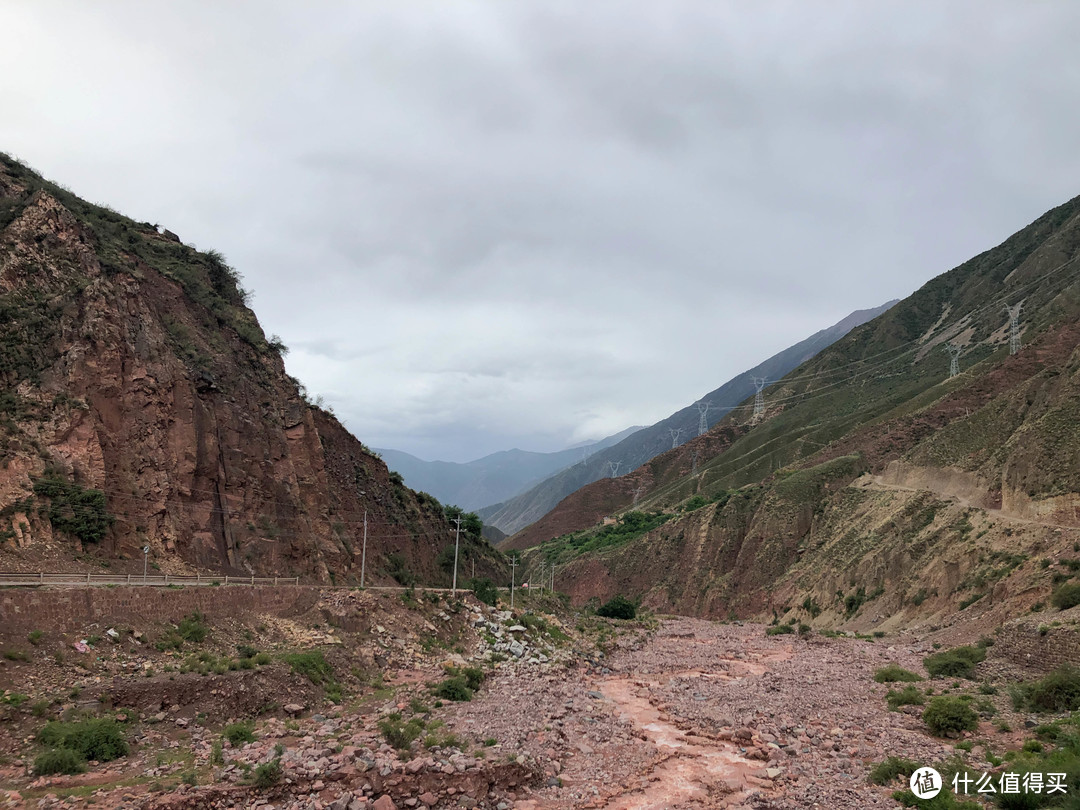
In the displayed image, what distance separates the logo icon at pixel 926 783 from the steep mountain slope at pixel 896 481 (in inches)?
842

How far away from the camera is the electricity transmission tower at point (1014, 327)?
249 ft

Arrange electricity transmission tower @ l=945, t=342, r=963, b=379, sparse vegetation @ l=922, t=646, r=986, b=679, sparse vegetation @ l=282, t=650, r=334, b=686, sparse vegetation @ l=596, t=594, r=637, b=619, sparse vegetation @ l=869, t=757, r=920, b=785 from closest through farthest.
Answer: sparse vegetation @ l=869, t=757, r=920, b=785 → sparse vegetation @ l=282, t=650, r=334, b=686 → sparse vegetation @ l=922, t=646, r=986, b=679 → sparse vegetation @ l=596, t=594, r=637, b=619 → electricity transmission tower @ l=945, t=342, r=963, b=379

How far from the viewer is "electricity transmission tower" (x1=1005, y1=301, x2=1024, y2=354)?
76000 mm

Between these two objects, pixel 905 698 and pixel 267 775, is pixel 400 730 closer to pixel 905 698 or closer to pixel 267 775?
pixel 267 775

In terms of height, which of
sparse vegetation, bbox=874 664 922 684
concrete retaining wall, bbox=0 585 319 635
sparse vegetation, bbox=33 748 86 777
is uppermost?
concrete retaining wall, bbox=0 585 319 635

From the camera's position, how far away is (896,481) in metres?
63.2

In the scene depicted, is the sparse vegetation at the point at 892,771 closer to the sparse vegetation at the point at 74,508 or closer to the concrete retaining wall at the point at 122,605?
the concrete retaining wall at the point at 122,605

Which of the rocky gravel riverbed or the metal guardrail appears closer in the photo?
the rocky gravel riverbed

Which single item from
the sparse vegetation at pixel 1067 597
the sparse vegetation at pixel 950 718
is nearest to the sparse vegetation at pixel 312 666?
the sparse vegetation at pixel 950 718

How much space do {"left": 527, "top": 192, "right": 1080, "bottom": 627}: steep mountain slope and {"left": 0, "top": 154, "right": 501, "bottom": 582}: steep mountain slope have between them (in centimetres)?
3702

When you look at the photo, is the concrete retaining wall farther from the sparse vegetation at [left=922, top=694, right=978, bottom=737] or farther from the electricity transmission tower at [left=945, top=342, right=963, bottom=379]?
the electricity transmission tower at [left=945, top=342, right=963, bottom=379]

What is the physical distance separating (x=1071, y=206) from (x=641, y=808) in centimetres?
14802

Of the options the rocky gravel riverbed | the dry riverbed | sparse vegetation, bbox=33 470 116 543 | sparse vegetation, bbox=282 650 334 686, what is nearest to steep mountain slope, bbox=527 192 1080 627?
the dry riverbed

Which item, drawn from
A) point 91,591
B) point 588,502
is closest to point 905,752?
point 91,591
